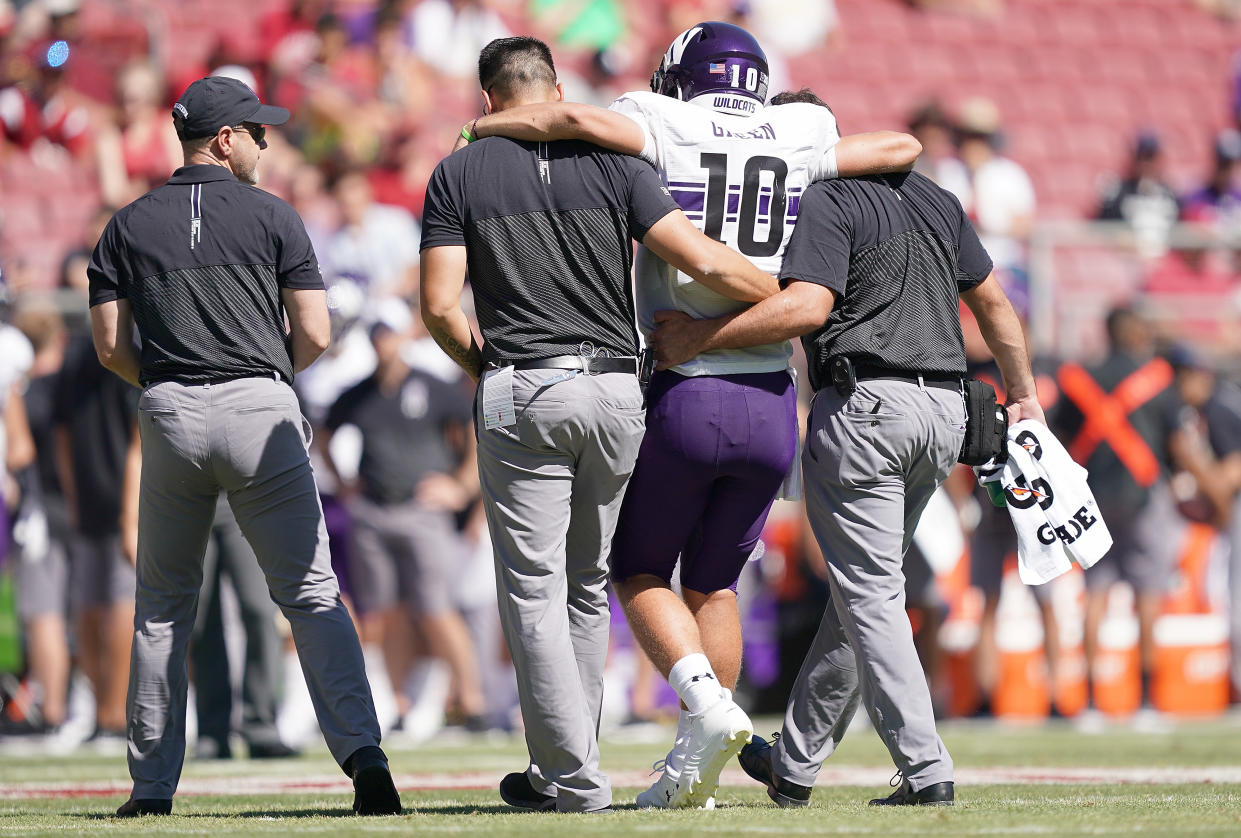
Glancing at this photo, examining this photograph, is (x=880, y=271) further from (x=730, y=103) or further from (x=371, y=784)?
(x=371, y=784)

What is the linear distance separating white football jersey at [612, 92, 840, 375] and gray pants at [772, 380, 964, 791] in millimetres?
348

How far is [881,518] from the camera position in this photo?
17.4 ft

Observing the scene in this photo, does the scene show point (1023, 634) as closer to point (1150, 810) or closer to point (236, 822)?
point (1150, 810)

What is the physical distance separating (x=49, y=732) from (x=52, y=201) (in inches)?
227

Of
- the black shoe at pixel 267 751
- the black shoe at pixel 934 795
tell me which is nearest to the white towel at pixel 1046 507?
the black shoe at pixel 934 795

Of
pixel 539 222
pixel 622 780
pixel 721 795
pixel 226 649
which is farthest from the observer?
pixel 226 649

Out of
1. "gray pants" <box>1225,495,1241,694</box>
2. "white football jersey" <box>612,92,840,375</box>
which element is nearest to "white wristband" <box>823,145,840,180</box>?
"white football jersey" <box>612,92,840,375</box>

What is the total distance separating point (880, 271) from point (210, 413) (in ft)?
6.88

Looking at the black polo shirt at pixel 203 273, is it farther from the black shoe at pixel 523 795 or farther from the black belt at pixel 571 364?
the black shoe at pixel 523 795

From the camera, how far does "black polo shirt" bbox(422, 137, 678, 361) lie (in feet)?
16.9

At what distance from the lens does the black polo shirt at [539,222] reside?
516 centimetres

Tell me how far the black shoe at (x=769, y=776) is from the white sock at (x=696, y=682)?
322 mm

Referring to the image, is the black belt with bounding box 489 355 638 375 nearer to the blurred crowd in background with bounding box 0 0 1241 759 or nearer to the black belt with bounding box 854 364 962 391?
the black belt with bounding box 854 364 962 391

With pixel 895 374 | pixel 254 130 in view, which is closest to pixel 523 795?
pixel 895 374
